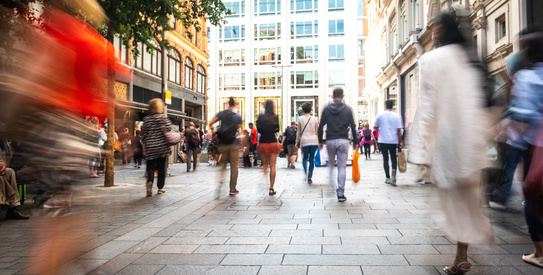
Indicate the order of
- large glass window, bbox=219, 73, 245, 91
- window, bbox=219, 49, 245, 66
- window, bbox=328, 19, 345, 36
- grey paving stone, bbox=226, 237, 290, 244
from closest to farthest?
grey paving stone, bbox=226, 237, 290, 244
window, bbox=328, 19, 345, 36
large glass window, bbox=219, 73, 245, 91
window, bbox=219, 49, 245, 66

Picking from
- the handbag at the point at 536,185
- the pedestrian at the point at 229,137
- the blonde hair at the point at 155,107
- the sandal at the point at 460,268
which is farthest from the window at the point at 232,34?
the sandal at the point at 460,268

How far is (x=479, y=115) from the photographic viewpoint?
10.1 ft

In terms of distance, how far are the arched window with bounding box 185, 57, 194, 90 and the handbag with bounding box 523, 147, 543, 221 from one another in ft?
95.8

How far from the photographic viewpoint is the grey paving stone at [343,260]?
348cm

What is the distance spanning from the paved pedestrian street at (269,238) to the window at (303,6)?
158ft

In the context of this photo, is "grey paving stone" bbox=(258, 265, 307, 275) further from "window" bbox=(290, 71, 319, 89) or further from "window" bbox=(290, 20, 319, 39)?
"window" bbox=(290, 20, 319, 39)

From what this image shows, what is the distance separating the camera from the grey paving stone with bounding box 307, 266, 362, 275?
323 centimetres

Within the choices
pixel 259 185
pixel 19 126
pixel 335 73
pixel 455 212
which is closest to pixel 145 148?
pixel 259 185

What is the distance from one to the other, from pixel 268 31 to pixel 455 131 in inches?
2059

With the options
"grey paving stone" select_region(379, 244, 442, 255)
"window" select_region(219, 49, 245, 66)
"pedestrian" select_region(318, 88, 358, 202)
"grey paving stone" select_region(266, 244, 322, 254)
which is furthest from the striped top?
"window" select_region(219, 49, 245, 66)

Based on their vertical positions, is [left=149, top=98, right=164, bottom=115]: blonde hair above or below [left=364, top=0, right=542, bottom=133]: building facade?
below

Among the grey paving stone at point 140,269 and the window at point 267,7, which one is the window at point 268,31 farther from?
the grey paving stone at point 140,269

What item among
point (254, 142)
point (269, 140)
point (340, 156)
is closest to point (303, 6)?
point (254, 142)

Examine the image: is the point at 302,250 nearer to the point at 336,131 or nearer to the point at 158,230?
the point at 158,230
